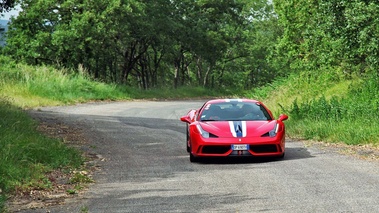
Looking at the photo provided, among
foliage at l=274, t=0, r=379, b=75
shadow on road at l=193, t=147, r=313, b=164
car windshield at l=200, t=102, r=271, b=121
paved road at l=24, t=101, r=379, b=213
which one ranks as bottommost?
shadow on road at l=193, t=147, r=313, b=164

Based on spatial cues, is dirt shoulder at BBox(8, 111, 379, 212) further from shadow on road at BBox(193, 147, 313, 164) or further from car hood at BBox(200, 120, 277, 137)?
car hood at BBox(200, 120, 277, 137)

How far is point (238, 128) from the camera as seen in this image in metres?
15.1

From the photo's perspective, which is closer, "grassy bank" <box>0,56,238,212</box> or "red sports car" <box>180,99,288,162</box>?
"grassy bank" <box>0,56,238,212</box>

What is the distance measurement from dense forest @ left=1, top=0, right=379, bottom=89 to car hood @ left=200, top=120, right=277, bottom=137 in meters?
6.22

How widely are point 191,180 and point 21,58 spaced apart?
134 feet

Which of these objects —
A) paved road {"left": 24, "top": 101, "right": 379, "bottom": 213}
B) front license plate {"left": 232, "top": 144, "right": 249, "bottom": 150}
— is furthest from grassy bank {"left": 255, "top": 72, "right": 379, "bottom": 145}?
front license plate {"left": 232, "top": 144, "right": 249, "bottom": 150}

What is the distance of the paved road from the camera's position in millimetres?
9711

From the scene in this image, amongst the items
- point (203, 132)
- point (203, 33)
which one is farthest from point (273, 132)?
point (203, 33)

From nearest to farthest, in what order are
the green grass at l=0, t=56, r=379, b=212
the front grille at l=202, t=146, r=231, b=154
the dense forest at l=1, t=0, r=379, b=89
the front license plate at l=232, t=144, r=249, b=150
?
the green grass at l=0, t=56, r=379, b=212 → the front license plate at l=232, t=144, r=249, b=150 → the front grille at l=202, t=146, r=231, b=154 → the dense forest at l=1, t=0, r=379, b=89

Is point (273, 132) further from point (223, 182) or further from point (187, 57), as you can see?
point (187, 57)

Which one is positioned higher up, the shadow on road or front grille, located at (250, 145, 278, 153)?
front grille, located at (250, 145, 278, 153)

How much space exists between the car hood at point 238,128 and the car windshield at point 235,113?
444mm

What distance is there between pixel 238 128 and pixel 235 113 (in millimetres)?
1162

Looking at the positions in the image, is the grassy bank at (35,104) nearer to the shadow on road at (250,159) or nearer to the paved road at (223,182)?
the paved road at (223,182)
